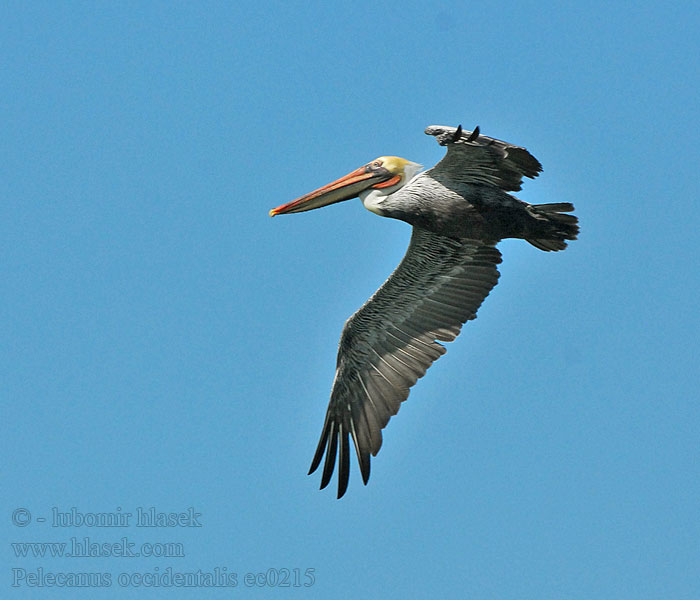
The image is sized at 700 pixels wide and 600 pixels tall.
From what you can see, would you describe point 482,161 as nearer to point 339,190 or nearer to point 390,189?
point 390,189

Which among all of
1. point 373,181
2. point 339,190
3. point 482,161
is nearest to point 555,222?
point 482,161

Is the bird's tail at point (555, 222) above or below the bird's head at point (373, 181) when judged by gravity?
below

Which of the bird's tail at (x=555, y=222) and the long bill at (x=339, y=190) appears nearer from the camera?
the bird's tail at (x=555, y=222)

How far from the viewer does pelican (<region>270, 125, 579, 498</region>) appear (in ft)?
40.5

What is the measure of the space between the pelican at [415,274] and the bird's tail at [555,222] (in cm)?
1

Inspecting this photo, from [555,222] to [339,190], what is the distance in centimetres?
297

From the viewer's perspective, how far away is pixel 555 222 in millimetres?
12375

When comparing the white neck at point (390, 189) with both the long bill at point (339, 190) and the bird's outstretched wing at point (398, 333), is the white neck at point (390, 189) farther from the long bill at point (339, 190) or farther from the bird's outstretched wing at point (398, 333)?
the bird's outstretched wing at point (398, 333)

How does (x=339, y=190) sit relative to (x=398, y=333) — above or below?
above

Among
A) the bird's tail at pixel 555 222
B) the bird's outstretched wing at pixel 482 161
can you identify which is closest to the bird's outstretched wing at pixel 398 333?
the bird's tail at pixel 555 222

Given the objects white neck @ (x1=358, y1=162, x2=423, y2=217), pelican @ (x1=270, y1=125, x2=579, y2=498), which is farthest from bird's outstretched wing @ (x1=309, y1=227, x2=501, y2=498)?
white neck @ (x1=358, y1=162, x2=423, y2=217)

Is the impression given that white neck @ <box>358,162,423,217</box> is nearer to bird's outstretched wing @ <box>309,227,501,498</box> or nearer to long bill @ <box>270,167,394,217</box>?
long bill @ <box>270,167,394,217</box>

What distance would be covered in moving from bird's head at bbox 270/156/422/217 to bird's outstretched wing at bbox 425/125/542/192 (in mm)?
1063

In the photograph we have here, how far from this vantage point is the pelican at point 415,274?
1235 centimetres
